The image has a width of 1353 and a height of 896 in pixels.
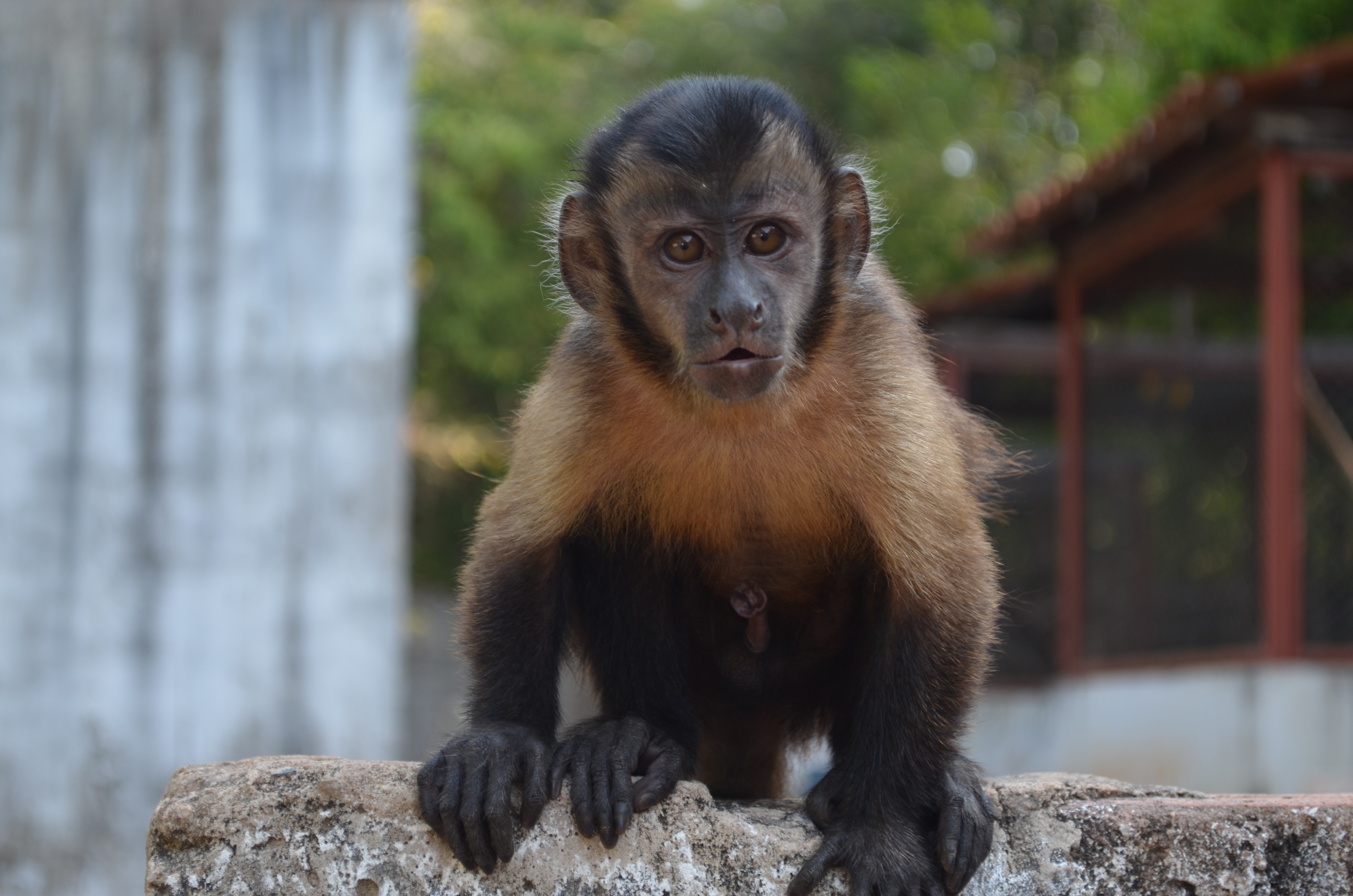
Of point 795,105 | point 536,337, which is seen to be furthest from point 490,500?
point 536,337

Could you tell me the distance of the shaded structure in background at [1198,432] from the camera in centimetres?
975

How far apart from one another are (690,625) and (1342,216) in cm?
914

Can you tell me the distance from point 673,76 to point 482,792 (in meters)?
16.1

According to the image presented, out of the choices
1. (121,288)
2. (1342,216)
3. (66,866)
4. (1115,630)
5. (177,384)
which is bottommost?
(66,866)

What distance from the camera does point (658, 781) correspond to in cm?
354

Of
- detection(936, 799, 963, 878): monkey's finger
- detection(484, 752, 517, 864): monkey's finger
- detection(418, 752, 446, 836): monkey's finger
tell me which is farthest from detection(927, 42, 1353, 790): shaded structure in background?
detection(418, 752, 446, 836): monkey's finger

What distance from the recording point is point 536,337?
73.3 feet

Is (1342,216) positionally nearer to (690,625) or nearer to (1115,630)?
(1115,630)

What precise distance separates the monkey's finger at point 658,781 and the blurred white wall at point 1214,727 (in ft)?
15.3

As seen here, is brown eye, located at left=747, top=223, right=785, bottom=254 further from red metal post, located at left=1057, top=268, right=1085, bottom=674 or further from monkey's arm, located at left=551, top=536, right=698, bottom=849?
red metal post, located at left=1057, top=268, right=1085, bottom=674

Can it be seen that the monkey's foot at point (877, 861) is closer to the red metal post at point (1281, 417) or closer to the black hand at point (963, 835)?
the black hand at point (963, 835)

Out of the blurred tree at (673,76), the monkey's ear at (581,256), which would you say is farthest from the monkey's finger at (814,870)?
the blurred tree at (673,76)

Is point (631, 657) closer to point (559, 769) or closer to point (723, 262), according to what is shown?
point (559, 769)

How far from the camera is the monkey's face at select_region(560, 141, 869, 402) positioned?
150 inches
